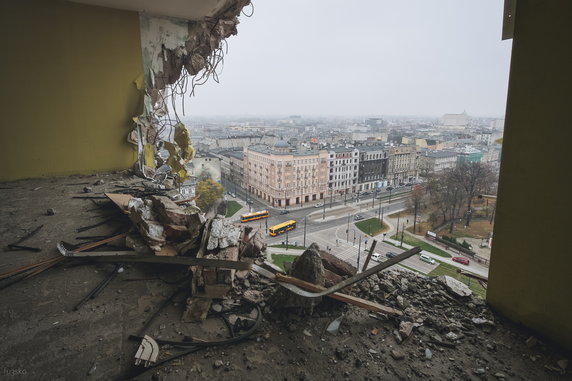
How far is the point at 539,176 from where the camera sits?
146 cm

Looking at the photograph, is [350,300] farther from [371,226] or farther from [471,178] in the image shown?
[371,226]

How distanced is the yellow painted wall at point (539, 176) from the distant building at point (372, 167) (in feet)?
28.3

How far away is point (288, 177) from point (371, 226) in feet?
9.98

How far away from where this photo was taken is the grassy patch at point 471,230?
300 cm

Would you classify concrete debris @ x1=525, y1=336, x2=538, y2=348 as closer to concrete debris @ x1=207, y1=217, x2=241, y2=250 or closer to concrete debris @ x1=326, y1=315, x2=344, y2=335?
concrete debris @ x1=326, y1=315, x2=344, y2=335

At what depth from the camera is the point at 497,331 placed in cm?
155

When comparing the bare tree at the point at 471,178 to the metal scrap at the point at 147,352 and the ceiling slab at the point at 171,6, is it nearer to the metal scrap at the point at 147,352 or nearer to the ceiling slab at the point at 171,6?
the metal scrap at the point at 147,352

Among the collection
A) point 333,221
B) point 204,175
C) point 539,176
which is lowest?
point 333,221

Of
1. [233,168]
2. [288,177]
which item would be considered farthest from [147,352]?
[233,168]

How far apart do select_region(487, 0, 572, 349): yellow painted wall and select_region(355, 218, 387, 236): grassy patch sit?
18.3 ft

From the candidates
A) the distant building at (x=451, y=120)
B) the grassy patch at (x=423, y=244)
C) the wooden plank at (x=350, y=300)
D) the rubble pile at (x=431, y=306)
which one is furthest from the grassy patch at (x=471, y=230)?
the distant building at (x=451, y=120)

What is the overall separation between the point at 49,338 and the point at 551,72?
2585 millimetres

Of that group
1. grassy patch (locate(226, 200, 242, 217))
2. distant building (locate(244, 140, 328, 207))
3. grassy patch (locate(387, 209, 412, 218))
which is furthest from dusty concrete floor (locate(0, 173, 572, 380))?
distant building (locate(244, 140, 328, 207))

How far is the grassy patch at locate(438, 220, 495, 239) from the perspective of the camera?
3004 millimetres
